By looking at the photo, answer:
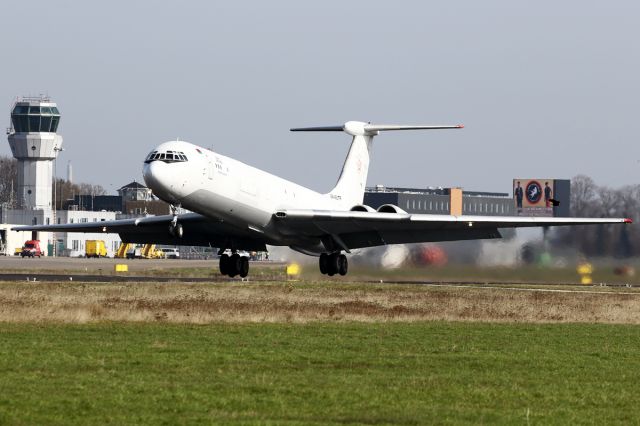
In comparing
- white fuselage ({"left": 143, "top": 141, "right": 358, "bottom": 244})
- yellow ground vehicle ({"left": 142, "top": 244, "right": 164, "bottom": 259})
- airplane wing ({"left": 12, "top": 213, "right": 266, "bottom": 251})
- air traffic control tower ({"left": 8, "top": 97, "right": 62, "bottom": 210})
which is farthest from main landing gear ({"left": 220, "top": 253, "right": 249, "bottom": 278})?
air traffic control tower ({"left": 8, "top": 97, "right": 62, "bottom": 210})

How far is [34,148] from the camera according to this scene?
5876 inches

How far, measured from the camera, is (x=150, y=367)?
62.7ft

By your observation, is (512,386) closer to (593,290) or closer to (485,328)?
(485,328)

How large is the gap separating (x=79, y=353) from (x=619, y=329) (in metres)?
15.4

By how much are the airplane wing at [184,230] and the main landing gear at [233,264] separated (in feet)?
2.93

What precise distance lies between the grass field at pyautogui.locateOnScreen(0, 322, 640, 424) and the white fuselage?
40.7 ft

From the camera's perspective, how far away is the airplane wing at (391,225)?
150 ft

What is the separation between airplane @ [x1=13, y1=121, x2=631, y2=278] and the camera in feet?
133

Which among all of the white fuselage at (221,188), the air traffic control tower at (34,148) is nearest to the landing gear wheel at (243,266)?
the white fuselage at (221,188)

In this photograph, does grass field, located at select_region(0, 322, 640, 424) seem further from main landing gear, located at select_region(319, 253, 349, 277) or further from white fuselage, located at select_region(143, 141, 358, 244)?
main landing gear, located at select_region(319, 253, 349, 277)

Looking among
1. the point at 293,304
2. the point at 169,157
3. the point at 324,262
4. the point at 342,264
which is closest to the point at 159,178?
the point at 169,157

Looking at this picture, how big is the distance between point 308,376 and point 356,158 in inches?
1481

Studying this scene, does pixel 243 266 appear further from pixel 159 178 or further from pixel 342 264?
pixel 159 178

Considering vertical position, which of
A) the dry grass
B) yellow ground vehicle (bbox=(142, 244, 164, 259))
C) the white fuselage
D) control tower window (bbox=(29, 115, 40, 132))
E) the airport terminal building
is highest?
control tower window (bbox=(29, 115, 40, 132))
